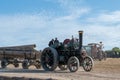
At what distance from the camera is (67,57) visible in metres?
25.2

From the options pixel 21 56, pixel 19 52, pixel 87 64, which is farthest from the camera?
pixel 21 56

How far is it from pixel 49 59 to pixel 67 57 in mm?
1362

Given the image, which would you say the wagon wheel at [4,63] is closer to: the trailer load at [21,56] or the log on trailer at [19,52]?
the trailer load at [21,56]

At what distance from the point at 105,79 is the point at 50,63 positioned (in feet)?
27.1

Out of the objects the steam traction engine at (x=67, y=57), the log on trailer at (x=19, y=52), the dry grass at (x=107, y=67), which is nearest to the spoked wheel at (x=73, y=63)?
the steam traction engine at (x=67, y=57)

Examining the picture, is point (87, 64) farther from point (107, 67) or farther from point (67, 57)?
point (107, 67)

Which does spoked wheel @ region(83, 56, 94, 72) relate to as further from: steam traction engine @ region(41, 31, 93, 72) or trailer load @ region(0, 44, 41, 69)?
trailer load @ region(0, 44, 41, 69)

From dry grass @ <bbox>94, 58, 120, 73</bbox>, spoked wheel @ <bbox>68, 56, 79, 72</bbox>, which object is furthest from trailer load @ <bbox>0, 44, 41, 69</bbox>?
spoked wheel @ <bbox>68, 56, 79, 72</bbox>

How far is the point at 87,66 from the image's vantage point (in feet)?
80.5

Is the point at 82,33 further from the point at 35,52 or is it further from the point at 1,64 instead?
the point at 1,64

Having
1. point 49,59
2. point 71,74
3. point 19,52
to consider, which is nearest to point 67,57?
point 49,59

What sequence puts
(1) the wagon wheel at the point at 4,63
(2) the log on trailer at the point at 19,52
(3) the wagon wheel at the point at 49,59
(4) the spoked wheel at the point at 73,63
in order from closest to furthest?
Answer: (4) the spoked wheel at the point at 73,63, (3) the wagon wheel at the point at 49,59, (2) the log on trailer at the point at 19,52, (1) the wagon wheel at the point at 4,63

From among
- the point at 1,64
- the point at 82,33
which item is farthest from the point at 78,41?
the point at 1,64

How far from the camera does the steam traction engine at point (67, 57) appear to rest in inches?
958
